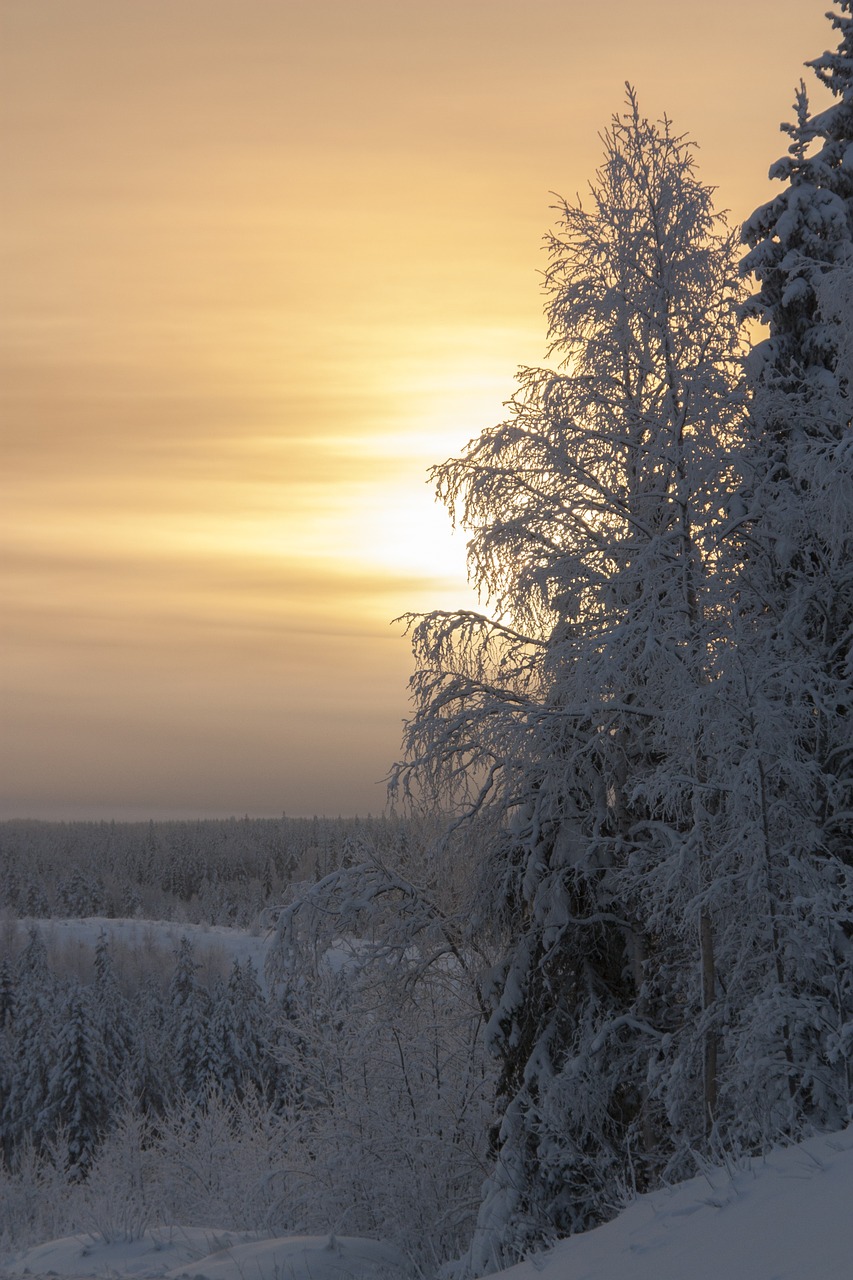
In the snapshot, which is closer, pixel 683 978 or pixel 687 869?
pixel 687 869

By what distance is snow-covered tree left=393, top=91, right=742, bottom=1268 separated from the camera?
12.1m

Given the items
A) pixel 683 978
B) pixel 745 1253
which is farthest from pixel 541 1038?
pixel 745 1253

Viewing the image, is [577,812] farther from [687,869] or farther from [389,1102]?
[389,1102]

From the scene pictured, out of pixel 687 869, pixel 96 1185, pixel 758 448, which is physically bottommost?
pixel 96 1185

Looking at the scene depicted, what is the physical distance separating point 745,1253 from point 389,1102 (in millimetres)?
14471

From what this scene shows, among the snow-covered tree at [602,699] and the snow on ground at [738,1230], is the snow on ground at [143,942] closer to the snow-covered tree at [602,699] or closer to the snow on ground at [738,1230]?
the snow-covered tree at [602,699]

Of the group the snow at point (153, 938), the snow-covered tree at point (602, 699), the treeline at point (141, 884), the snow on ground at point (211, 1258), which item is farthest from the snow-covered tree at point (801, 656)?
the treeline at point (141, 884)

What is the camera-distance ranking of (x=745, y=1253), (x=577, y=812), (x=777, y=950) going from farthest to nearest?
(x=577, y=812), (x=777, y=950), (x=745, y=1253)

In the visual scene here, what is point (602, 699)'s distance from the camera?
490 inches

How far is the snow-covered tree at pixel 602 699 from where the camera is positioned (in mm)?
12117

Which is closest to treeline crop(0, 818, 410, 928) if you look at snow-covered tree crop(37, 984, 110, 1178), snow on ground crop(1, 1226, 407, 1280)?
snow-covered tree crop(37, 984, 110, 1178)

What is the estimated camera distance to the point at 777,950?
436 inches

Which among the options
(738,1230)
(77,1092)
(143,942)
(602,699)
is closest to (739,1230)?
(738,1230)

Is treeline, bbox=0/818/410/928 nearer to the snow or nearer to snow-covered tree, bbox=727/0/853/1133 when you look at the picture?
the snow
